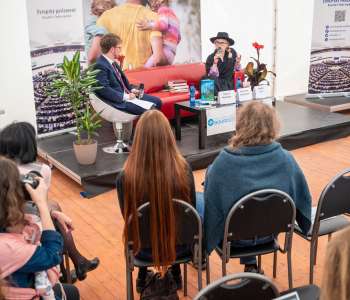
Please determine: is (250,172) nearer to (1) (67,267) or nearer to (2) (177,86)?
(1) (67,267)

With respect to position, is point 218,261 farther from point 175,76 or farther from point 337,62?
point 337,62

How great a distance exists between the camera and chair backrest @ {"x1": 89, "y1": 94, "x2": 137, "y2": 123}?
5289 millimetres

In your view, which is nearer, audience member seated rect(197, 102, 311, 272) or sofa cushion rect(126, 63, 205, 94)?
audience member seated rect(197, 102, 311, 272)

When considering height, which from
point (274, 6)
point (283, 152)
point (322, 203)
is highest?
point (274, 6)

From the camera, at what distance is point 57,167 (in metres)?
5.17

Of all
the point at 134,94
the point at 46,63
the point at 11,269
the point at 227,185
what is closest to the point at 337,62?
the point at 134,94

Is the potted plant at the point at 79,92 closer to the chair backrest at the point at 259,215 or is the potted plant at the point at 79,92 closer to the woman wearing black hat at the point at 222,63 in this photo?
the woman wearing black hat at the point at 222,63

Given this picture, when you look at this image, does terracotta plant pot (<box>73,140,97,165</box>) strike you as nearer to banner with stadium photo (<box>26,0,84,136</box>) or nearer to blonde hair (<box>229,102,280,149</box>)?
banner with stadium photo (<box>26,0,84,136</box>)

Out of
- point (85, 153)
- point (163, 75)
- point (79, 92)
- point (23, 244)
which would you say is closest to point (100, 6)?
point (163, 75)

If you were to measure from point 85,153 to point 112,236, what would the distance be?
4.01ft

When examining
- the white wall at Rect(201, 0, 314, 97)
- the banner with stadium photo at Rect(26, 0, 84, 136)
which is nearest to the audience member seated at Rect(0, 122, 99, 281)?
the banner with stadium photo at Rect(26, 0, 84, 136)

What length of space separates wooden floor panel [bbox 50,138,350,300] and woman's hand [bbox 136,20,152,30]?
2.32 metres

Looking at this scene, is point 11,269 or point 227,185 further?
point 227,185

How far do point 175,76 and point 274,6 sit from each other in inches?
83.0
